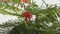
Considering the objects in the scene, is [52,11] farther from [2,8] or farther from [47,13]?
[2,8]

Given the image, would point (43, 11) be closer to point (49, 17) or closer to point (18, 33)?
point (49, 17)

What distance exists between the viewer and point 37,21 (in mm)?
901

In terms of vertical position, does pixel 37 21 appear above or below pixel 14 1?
below

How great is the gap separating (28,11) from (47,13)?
11 cm

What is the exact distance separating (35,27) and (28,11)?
0.11m

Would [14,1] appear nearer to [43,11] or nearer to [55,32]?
[43,11]

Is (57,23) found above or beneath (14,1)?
beneath

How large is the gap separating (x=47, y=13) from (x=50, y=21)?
0.16 ft

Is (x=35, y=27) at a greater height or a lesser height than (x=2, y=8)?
lesser

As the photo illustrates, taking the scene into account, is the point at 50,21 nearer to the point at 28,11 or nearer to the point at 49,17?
the point at 49,17

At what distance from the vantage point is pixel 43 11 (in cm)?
89

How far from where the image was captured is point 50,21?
90cm

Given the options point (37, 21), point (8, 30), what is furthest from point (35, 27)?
point (8, 30)

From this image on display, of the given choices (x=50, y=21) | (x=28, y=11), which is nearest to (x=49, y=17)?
(x=50, y=21)
